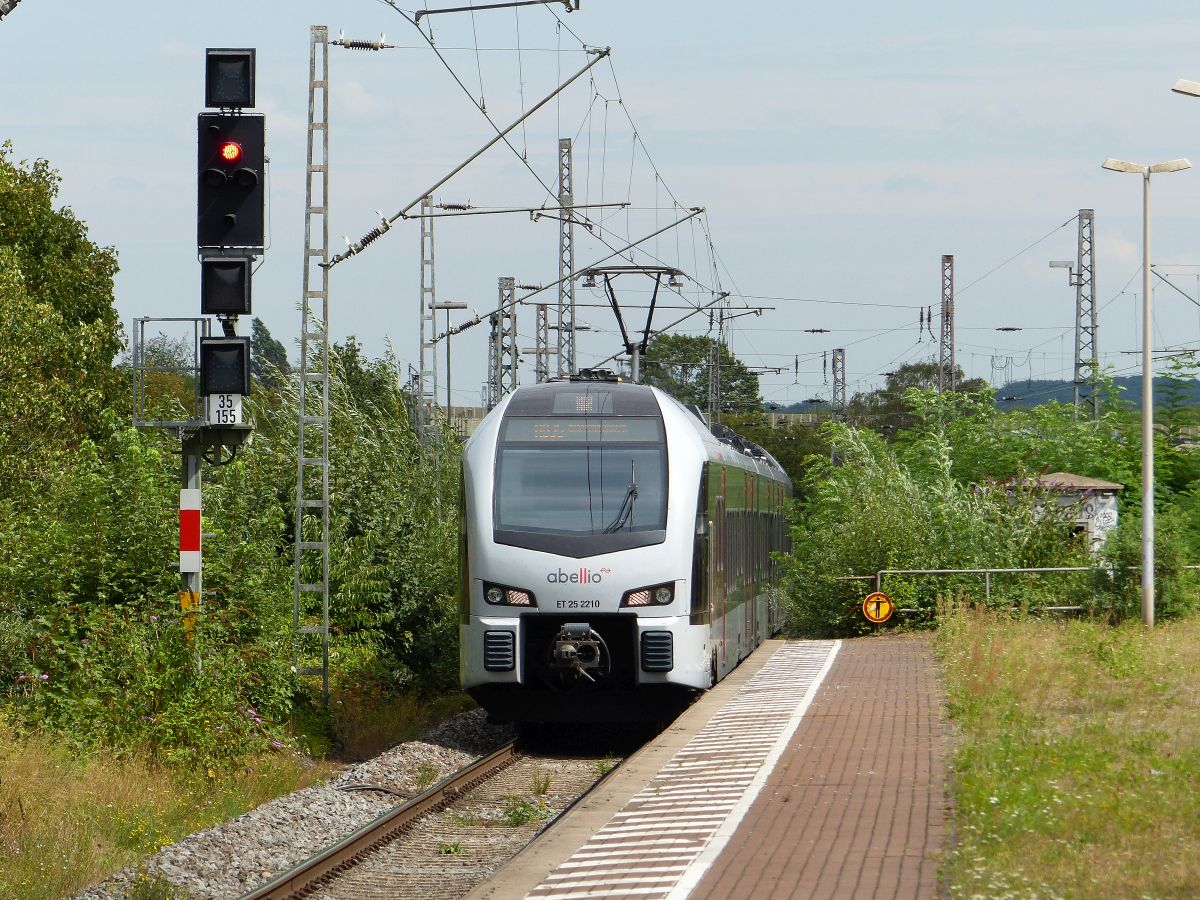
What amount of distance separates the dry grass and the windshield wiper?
3620 millimetres

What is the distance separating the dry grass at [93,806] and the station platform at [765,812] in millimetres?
2691

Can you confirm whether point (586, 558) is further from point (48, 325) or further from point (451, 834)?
point (48, 325)

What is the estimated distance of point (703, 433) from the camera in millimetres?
17859

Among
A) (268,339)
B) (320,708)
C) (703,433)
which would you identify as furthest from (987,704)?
(268,339)

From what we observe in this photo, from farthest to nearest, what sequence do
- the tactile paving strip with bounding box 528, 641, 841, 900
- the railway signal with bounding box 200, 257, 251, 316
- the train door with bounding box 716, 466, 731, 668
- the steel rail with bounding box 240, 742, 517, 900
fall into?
the train door with bounding box 716, 466, 731, 668, the railway signal with bounding box 200, 257, 251, 316, the steel rail with bounding box 240, 742, 517, 900, the tactile paving strip with bounding box 528, 641, 841, 900

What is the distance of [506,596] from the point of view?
15586 mm

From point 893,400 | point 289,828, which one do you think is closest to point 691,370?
point 893,400

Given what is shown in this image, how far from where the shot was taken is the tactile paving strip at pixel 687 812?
8.80 meters

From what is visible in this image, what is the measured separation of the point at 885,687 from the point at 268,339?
14400 centimetres

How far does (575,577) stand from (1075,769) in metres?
5.44

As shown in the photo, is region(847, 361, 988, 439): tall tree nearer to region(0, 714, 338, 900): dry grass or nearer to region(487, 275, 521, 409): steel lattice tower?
region(487, 275, 521, 409): steel lattice tower

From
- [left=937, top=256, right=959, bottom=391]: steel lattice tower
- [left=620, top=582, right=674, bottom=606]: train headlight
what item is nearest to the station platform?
[left=620, top=582, right=674, bottom=606]: train headlight

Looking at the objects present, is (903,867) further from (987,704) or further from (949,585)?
(949,585)

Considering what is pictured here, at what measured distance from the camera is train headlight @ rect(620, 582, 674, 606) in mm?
15594
